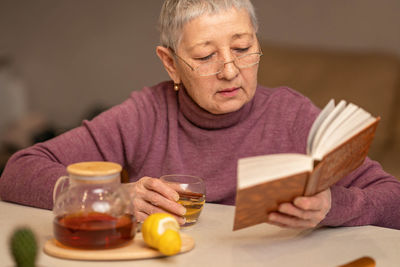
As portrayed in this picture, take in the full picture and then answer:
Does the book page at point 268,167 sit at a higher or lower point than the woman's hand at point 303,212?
higher

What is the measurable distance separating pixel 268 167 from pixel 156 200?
36 centimetres

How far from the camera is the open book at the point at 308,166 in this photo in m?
1.00

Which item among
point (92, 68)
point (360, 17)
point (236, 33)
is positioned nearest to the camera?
point (236, 33)

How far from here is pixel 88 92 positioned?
13.4 ft

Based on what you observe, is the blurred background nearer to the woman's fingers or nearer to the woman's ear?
the woman's ear

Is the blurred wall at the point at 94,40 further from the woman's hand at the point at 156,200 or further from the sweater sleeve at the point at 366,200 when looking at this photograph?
the woman's hand at the point at 156,200

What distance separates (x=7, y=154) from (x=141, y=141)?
2.80m

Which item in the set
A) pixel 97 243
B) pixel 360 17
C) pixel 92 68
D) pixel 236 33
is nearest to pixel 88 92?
pixel 92 68

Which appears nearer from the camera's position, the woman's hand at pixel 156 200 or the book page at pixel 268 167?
the book page at pixel 268 167

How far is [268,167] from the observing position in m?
1.00

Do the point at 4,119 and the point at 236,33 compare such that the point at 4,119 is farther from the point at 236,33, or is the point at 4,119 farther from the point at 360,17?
the point at 236,33

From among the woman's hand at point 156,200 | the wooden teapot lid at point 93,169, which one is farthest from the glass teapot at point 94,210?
the woman's hand at point 156,200

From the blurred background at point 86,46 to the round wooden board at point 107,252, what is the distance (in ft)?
7.71

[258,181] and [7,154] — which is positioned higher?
[258,181]
